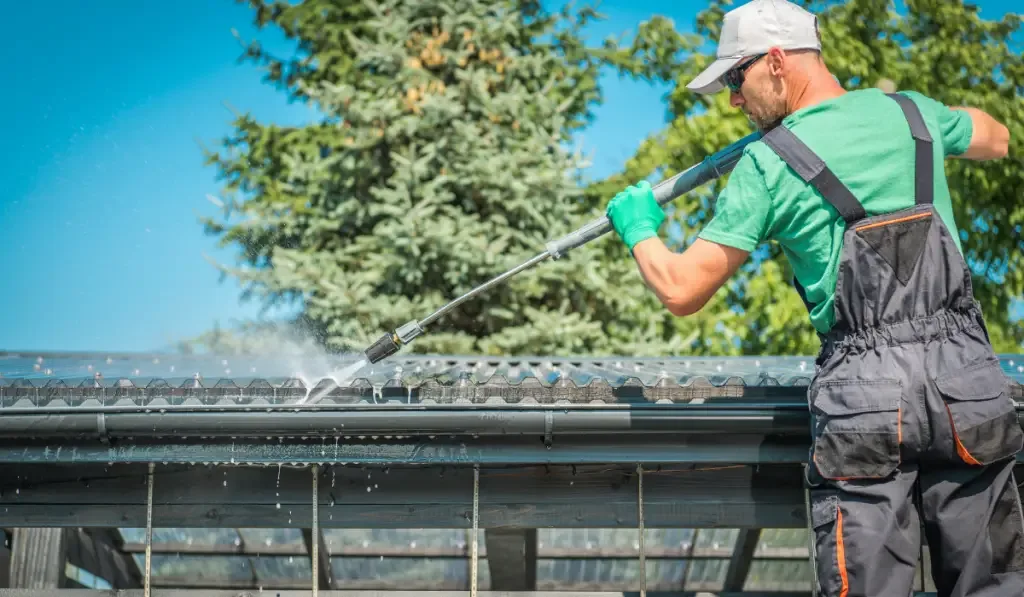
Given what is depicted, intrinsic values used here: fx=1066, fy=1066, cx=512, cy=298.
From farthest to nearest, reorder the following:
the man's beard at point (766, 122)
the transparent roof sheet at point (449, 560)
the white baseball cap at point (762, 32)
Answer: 1. the transparent roof sheet at point (449, 560)
2. the man's beard at point (766, 122)
3. the white baseball cap at point (762, 32)

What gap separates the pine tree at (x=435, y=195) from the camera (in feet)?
33.3

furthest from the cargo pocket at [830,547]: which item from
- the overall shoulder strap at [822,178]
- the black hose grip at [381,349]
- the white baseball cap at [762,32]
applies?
the black hose grip at [381,349]

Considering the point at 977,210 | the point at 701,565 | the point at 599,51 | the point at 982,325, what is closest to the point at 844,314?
the point at 982,325

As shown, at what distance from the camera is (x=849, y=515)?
87.0 inches

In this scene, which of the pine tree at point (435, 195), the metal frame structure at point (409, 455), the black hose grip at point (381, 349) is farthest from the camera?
the pine tree at point (435, 195)

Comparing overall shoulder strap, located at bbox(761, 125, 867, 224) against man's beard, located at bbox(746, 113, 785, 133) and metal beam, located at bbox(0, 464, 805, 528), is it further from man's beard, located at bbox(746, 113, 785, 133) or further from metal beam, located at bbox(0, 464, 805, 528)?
metal beam, located at bbox(0, 464, 805, 528)

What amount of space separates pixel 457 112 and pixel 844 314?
28.4ft

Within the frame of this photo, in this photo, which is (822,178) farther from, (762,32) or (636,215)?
(636,215)

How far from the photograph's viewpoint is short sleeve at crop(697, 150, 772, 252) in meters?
2.32

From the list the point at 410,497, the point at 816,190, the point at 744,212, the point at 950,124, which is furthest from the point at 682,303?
the point at 410,497

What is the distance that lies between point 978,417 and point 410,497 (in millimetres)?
1626

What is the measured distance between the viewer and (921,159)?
2330mm

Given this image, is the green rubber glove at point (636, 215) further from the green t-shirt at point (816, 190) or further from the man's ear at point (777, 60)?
the man's ear at point (777, 60)

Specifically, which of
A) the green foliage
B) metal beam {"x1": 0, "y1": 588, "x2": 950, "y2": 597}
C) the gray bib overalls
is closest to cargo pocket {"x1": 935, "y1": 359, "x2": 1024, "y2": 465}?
the gray bib overalls
